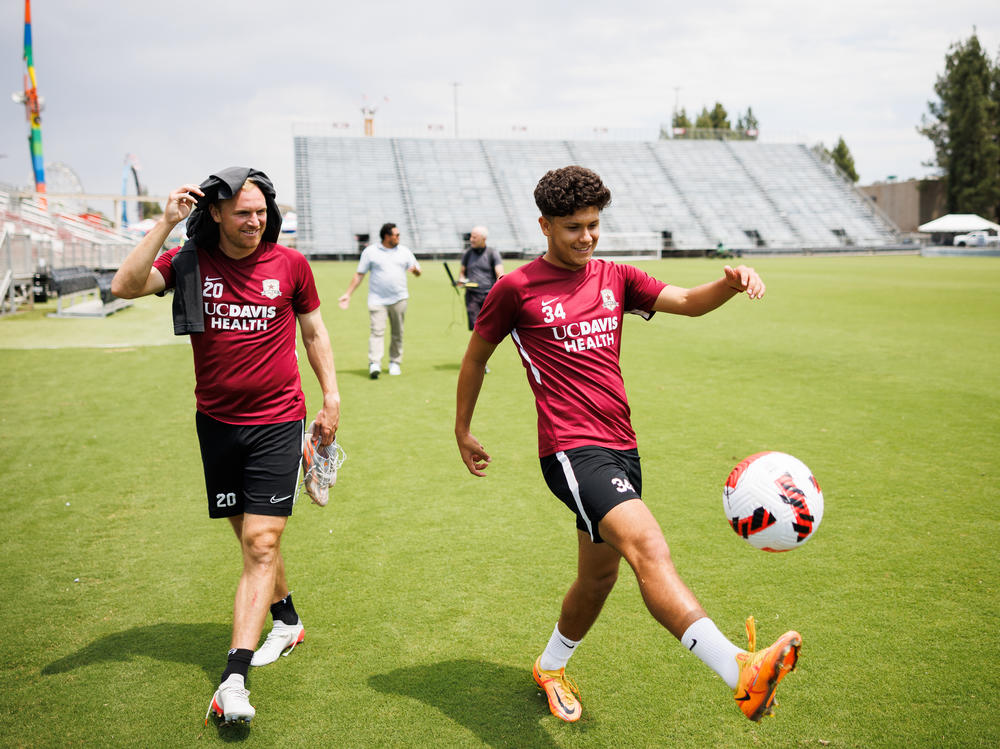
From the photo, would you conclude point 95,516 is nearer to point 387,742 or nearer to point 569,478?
point 387,742

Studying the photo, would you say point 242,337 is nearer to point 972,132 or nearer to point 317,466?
point 317,466

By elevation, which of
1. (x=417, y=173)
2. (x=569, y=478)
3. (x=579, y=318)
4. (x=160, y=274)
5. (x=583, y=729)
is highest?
(x=417, y=173)

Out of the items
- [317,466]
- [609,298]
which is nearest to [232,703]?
[317,466]

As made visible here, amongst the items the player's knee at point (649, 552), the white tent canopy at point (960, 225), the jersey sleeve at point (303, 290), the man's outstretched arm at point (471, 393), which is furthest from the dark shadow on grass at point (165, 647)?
the white tent canopy at point (960, 225)

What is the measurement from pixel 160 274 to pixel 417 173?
60.2 metres

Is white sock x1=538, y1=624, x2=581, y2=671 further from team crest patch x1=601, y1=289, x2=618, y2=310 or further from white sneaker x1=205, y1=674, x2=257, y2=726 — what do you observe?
team crest patch x1=601, y1=289, x2=618, y2=310

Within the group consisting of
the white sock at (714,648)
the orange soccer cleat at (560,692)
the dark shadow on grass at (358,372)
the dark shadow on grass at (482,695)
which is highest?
the white sock at (714,648)

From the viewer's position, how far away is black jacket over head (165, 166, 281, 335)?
11.6 feet

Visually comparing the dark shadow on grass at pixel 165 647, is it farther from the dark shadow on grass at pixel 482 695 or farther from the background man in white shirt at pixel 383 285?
the background man in white shirt at pixel 383 285

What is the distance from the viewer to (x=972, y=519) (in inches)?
224

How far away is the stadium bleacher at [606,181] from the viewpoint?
55469 millimetres

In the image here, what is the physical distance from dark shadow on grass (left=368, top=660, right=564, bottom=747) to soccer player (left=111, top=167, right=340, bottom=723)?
77 cm

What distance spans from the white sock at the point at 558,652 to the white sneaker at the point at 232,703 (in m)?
1.30

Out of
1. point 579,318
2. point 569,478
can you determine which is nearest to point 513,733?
point 569,478
